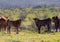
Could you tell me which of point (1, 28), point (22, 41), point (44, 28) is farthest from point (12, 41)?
point (44, 28)

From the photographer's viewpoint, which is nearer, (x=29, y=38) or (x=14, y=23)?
(x=29, y=38)

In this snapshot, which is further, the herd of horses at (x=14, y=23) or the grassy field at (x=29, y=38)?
the herd of horses at (x=14, y=23)

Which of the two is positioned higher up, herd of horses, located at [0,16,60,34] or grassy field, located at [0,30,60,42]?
herd of horses, located at [0,16,60,34]

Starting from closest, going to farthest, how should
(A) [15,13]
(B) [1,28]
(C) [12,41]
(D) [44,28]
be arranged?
(C) [12,41]
(B) [1,28]
(D) [44,28]
(A) [15,13]

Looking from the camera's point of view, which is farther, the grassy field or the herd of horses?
the herd of horses

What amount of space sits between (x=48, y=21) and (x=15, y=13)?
3014 cm

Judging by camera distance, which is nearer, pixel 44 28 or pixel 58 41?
pixel 58 41

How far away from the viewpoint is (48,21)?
37531 mm

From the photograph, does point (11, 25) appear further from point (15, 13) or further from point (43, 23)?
point (15, 13)

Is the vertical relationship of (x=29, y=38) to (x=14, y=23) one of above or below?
below

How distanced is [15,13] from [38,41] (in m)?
44.6

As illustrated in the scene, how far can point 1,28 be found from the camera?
34.1m

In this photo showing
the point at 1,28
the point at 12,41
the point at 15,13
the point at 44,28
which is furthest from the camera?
the point at 15,13

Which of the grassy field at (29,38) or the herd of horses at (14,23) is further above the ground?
the herd of horses at (14,23)
